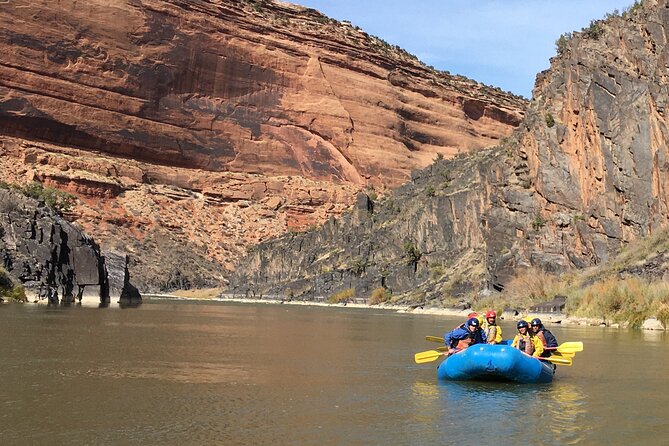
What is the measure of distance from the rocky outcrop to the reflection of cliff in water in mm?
45761

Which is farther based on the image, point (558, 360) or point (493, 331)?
point (493, 331)

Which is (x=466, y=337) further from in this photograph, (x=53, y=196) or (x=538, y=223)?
(x=53, y=196)

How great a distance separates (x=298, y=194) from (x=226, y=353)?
109696 mm

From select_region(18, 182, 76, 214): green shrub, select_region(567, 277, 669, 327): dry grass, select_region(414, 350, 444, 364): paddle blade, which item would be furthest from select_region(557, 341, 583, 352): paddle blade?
select_region(18, 182, 76, 214): green shrub

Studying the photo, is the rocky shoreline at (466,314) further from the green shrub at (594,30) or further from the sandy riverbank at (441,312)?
the green shrub at (594,30)

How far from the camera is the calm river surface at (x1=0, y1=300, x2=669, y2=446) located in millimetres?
12414

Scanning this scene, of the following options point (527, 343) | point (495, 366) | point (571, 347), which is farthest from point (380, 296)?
point (495, 366)

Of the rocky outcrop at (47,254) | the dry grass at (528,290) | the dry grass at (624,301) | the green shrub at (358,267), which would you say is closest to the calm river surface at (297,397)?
the dry grass at (624,301)

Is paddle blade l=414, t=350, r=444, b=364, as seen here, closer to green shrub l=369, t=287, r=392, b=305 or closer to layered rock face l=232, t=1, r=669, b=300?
layered rock face l=232, t=1, r=669, b=300

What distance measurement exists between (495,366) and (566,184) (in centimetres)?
4384

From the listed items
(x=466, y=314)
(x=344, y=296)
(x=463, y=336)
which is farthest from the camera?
(x=344, y=296)

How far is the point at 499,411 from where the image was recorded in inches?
576

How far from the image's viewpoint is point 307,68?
14988 centimetres

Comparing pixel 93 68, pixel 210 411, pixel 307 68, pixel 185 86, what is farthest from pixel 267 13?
pixel 210 411
